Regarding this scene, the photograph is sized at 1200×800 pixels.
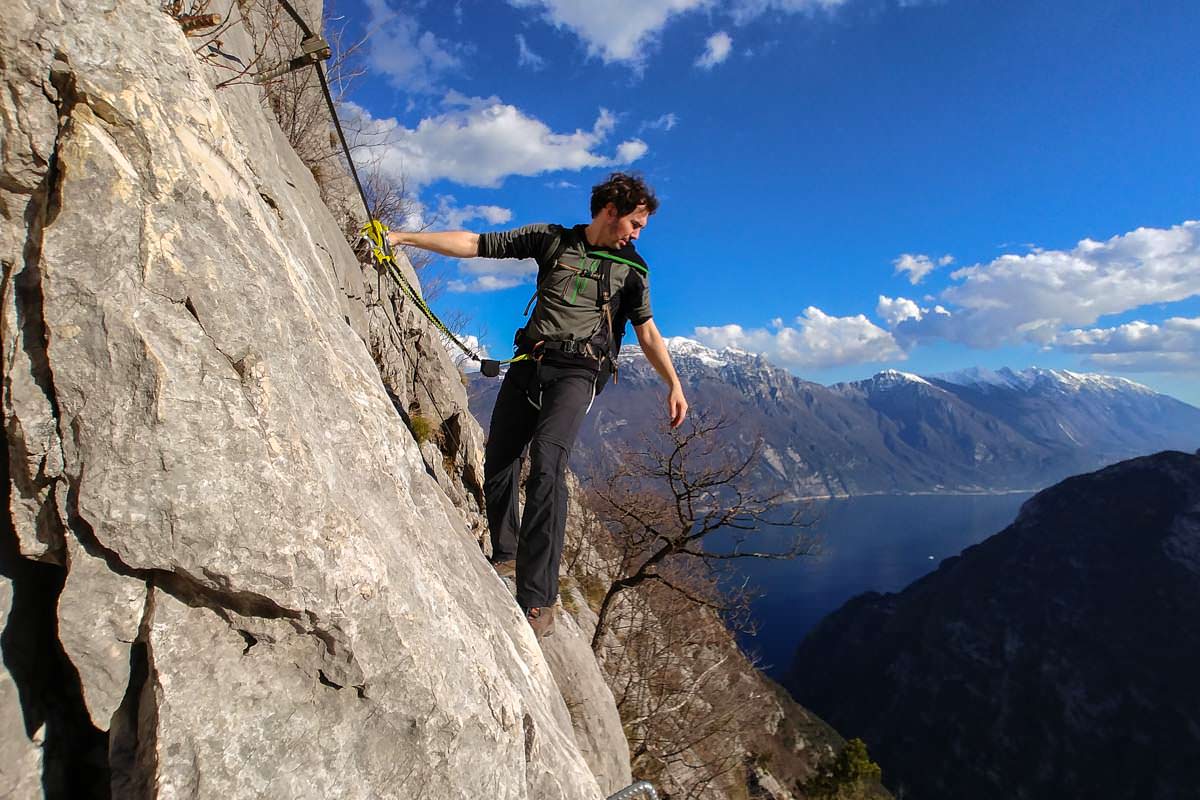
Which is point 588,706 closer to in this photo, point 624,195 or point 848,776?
point 624,195

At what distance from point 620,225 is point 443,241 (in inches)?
54.5

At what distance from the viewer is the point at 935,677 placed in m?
119

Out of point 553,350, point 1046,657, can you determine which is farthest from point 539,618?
point 1046,657

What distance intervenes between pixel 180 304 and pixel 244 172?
1167 mm

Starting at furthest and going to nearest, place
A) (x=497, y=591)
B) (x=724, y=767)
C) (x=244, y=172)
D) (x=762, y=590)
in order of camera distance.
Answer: (x=724, y=767) → (x=762, y=590) → (x=497, y=591) → (x=244, y=172)

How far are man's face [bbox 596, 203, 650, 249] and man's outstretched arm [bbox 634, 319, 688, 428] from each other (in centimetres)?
70

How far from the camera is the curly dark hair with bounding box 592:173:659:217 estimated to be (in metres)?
4.84

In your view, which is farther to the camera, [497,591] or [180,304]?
[497,591]

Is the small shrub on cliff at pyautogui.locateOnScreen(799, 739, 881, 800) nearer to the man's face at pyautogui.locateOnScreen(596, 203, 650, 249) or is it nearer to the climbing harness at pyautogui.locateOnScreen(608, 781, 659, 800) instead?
the climbing harness at pyautogui.locateOnScreen(608, 781, 659, 800)

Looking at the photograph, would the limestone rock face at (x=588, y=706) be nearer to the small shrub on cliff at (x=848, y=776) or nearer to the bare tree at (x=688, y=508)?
the bare tree at (x=688, y=508)

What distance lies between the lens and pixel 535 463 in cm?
439

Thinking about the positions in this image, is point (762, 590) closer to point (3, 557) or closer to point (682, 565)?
point (682, 565)

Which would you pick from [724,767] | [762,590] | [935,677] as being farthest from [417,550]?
[935,677]

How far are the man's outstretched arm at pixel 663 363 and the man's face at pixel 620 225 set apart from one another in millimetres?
702
